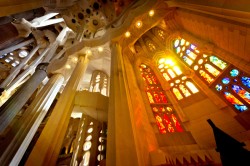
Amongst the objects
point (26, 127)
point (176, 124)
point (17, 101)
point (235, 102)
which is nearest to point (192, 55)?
point (235, 102)

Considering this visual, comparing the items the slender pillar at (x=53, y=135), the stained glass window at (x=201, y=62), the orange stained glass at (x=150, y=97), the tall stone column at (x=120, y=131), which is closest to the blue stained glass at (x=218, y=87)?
the stained glass window at (x=201, y=62)

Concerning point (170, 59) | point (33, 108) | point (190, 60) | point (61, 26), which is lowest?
point (33, 108)

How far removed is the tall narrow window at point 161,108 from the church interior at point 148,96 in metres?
0.04

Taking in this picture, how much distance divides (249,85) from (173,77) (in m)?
3.00

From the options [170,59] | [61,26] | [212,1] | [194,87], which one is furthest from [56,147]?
[61,26]

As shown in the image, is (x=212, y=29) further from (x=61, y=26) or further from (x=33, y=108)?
(x=61, y=26)

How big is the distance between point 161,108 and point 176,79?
1791 millimetres

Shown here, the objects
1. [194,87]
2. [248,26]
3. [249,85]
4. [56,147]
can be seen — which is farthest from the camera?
[194,87]

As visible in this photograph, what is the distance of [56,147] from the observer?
10.4 feet

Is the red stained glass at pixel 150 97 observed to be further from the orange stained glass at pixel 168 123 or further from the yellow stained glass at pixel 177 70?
the yellow stained glass at pixel 177 70

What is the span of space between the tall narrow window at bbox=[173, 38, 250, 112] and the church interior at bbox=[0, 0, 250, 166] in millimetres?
31

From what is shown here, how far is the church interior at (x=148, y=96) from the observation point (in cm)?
290

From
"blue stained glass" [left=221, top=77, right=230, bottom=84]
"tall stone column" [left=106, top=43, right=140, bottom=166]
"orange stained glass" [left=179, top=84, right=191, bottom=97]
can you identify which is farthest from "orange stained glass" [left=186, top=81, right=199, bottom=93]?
"tall stone column" [left=106, top=43, right=140, bottom=166]

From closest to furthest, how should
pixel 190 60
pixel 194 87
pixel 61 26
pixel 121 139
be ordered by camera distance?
1. pixel 121 139
2. pixel 194 87
3. pixel 190 60
4. pixel 61 26
